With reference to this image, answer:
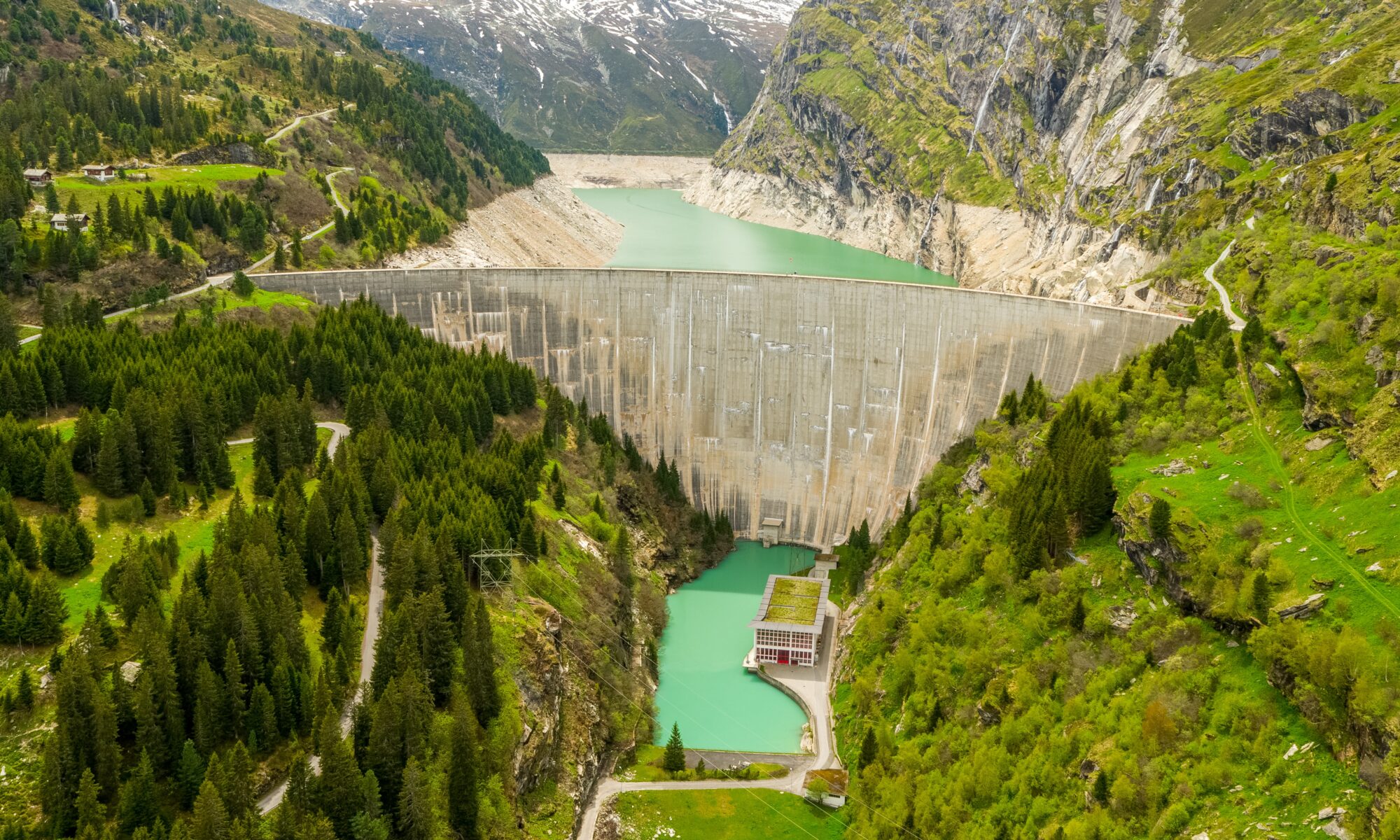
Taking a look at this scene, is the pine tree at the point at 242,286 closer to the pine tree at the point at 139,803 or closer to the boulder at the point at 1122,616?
the pine tree at the point at 139,803

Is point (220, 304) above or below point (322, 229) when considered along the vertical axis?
below

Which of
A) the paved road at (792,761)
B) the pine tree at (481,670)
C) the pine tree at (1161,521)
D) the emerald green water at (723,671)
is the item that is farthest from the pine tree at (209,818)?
the pine tree at (1161,521)

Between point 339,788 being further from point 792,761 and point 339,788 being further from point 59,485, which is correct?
point 792,761

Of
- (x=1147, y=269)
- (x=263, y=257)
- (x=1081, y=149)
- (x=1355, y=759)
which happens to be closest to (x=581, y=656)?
(x=1355, y=759)

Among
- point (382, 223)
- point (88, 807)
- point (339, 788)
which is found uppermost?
point (382, 223)

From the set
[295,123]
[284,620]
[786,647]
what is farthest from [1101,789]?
[295,123]

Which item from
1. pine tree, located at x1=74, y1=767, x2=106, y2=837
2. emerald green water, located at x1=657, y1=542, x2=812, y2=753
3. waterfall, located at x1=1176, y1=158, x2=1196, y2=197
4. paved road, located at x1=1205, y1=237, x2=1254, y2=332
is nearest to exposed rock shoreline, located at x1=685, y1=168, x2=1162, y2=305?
waterfall, located at x1=1176, y1=158, x2=1196, y2=197

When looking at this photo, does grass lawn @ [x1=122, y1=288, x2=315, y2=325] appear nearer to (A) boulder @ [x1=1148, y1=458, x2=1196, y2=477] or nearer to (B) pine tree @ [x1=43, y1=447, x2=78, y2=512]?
(B) pine tree @ [x1=43, y1=447, x2=78, y2=512]
